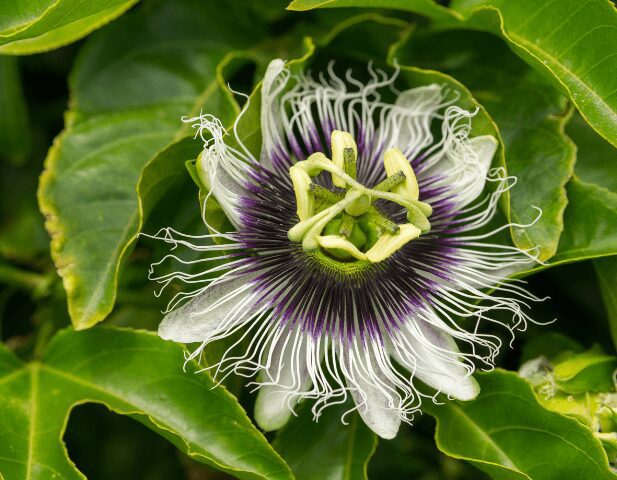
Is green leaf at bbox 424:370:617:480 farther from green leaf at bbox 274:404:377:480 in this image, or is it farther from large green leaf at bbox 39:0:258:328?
large green leaf at bbox 39:0:258:328

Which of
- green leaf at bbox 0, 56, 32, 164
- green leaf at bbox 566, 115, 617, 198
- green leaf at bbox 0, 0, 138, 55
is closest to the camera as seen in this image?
green leaf at bbox 0, 0, 138, 55

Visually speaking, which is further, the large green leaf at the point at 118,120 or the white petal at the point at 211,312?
the large green leaf at the point at 118,120

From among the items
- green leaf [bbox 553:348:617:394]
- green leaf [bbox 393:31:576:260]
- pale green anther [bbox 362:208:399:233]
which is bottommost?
green leaf [bbox 553:348:617:394]

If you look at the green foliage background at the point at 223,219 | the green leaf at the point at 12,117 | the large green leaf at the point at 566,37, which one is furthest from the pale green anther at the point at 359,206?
the green leaf at the point at 12,117

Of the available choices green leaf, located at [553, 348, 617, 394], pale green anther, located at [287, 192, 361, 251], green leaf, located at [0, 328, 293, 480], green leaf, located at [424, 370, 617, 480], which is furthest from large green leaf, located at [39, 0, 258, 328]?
green leaf, located at [553, 348, 617, 394]

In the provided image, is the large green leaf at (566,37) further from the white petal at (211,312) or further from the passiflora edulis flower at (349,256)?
the white petal at (211,312)

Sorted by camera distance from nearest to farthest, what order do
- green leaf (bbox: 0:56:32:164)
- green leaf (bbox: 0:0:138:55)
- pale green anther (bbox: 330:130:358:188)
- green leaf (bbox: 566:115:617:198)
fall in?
green leaf (bbox: 0:0:138:55)
pale green anther (bbox: 330:130:358:188)
green leaf (bbox: 566:115:617:198)
green leaf (bbox: 0:56:32:164)

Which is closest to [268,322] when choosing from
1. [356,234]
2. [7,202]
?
[356,234]
